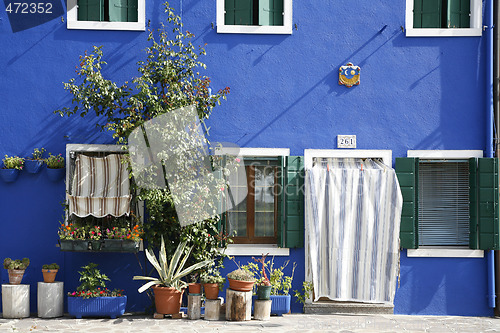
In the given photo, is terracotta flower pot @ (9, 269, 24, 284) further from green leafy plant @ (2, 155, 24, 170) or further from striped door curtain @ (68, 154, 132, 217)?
green leafy plant @ (2, 155, 24, 170)

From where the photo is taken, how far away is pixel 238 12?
10438 mm

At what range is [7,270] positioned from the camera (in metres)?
10.0

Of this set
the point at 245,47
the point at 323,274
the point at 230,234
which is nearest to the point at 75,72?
the point at 245,47

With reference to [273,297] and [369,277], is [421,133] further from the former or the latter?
Result: [273,297]

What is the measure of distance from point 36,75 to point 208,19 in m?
2.86

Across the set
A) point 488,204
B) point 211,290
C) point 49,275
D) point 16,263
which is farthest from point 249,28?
point 16,263

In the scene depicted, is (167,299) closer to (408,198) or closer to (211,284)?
(211,284)

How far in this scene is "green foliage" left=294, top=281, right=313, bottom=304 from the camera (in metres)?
10.1

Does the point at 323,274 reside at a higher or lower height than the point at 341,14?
lower

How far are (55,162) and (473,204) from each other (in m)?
6.58

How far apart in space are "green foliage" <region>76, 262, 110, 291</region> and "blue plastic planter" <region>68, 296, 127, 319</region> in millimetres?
182

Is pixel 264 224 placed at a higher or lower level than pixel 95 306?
higher


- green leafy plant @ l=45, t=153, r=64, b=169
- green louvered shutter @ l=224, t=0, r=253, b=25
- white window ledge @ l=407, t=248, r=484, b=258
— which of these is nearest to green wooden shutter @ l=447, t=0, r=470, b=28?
green louvered shutter @ l=224, t=0, r=253, b=25

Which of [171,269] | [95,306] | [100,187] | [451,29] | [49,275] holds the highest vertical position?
[451,29]
